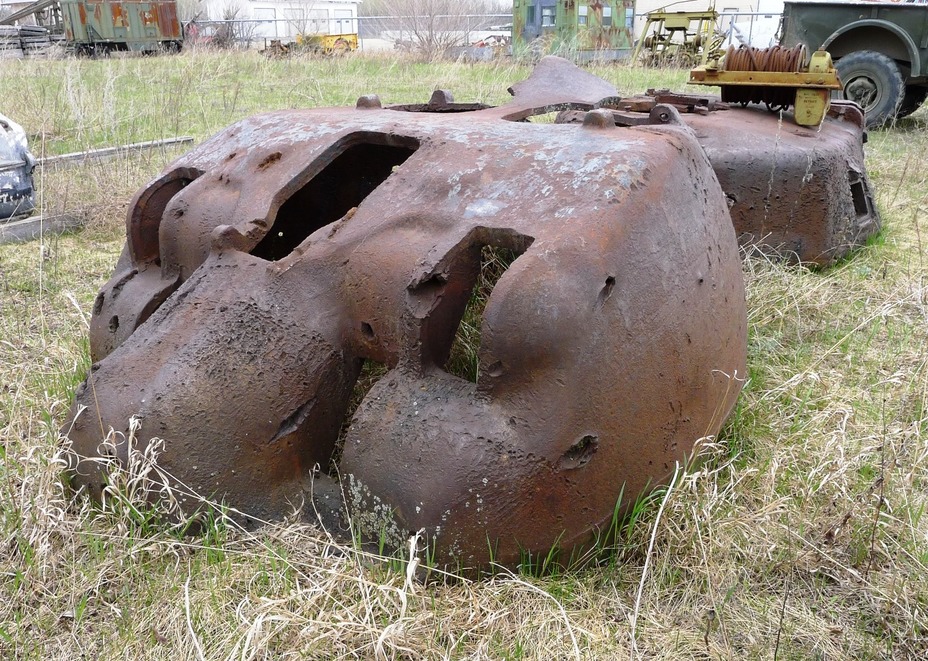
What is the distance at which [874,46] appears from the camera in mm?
8867

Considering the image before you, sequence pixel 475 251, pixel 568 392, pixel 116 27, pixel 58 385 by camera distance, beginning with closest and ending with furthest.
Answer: pixel 568 392, pixel 475 251, pixel 58 385, pixel 116 27

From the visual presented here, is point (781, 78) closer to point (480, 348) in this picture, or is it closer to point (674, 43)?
point (480, 348)

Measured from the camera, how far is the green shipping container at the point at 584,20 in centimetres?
1956

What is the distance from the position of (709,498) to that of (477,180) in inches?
39.1

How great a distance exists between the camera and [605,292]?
1.81 meters

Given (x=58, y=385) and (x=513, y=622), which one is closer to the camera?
(x=513, y=622)

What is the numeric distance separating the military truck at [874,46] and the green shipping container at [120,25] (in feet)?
55.1

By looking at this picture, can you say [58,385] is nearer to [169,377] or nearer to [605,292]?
[169,377]

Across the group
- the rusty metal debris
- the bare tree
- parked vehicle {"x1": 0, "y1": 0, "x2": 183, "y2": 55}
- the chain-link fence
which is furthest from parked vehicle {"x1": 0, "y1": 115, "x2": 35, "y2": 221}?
parked vehicle {"x1": 0, "y1": 0, "x2": 183, "y2": 55}

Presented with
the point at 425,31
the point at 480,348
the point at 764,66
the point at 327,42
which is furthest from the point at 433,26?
the point at 480,348

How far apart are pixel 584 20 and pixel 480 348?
19.9 meters

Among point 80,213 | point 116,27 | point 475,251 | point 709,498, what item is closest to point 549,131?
point 475,251

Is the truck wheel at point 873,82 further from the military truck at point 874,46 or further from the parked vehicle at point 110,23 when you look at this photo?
the parked vehicle at point 110,23

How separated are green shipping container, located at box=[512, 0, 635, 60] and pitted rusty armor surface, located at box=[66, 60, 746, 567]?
18015 mm
